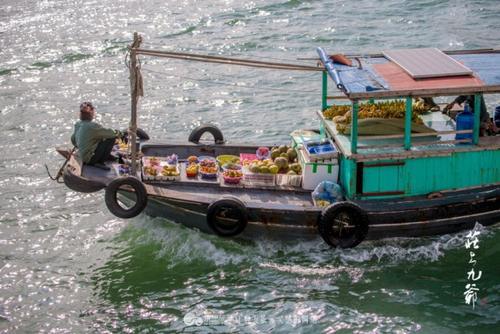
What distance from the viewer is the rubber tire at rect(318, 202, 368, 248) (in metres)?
12.3

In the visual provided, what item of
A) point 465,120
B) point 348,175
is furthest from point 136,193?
point 465,120

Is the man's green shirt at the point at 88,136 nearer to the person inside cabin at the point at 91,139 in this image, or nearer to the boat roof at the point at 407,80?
the person inside cabin at the point at 91,139

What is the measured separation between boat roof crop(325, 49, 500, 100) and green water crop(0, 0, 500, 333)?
2.59 meters

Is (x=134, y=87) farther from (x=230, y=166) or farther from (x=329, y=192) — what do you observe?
(x=329, y=192)

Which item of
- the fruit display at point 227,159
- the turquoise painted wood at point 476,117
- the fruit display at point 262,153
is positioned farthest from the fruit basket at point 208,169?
the turquoise painted wood at point 476,117

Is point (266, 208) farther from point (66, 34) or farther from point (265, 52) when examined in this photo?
→ point (66, 34)

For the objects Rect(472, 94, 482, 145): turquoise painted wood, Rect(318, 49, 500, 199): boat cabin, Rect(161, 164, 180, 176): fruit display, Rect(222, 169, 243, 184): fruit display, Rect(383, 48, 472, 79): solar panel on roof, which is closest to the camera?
Rect(318, 49, 500, 199): boat cabin

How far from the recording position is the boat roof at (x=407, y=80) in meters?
12.0

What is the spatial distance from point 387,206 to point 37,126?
35.1 ft

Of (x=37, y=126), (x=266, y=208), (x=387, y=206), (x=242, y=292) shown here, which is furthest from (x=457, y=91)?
(x=37, y=126)

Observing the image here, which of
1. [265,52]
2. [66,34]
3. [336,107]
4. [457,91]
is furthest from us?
[66,34]

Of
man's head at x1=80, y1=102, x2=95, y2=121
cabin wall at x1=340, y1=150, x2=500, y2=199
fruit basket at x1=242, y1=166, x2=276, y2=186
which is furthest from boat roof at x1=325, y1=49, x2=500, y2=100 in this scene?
man's head at x1=80, y1=102, x2=95, y2=121

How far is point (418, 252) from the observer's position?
1309 centimetres

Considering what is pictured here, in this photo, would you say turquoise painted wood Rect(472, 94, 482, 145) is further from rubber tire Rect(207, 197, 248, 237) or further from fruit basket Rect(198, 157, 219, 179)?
fruit basket Rect(198, 157, 219, 179)
